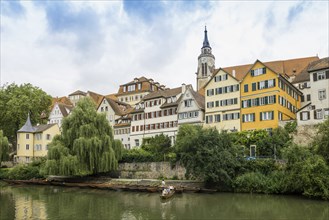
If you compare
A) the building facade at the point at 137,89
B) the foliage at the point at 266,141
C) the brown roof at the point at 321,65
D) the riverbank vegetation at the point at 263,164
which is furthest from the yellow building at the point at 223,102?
the building facade at the point at 137,89

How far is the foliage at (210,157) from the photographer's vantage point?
38.9m

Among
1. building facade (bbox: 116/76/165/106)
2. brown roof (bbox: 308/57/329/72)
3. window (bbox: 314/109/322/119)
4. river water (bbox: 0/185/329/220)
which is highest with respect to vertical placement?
building facade (bbox: 116/76/165/106)

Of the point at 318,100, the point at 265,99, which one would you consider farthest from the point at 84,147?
the point at 318,100

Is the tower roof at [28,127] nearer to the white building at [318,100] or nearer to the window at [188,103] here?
the window at [188,103]

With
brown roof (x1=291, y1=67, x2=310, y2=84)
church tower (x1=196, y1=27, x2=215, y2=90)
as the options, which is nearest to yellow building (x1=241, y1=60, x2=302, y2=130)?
brown roof (x1=291, y1=67, x2=310, y2=84)

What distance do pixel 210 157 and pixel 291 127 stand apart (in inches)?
535

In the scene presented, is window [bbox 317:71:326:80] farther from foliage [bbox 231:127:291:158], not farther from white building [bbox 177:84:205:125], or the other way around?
white building [bbox 177:84:205:125]

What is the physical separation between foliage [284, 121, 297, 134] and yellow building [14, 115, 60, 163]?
45.5 metres

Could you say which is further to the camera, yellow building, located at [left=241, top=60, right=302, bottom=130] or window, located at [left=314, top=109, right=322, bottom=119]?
yellow building, located at [left=241, top=60, right=302, bottom=130]

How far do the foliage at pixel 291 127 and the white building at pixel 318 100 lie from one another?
2.10 feet

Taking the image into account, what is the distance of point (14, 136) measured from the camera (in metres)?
77.0

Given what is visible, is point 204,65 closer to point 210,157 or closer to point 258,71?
point 258,71

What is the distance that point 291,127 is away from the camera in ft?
153

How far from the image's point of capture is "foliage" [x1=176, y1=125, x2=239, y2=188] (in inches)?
1531
